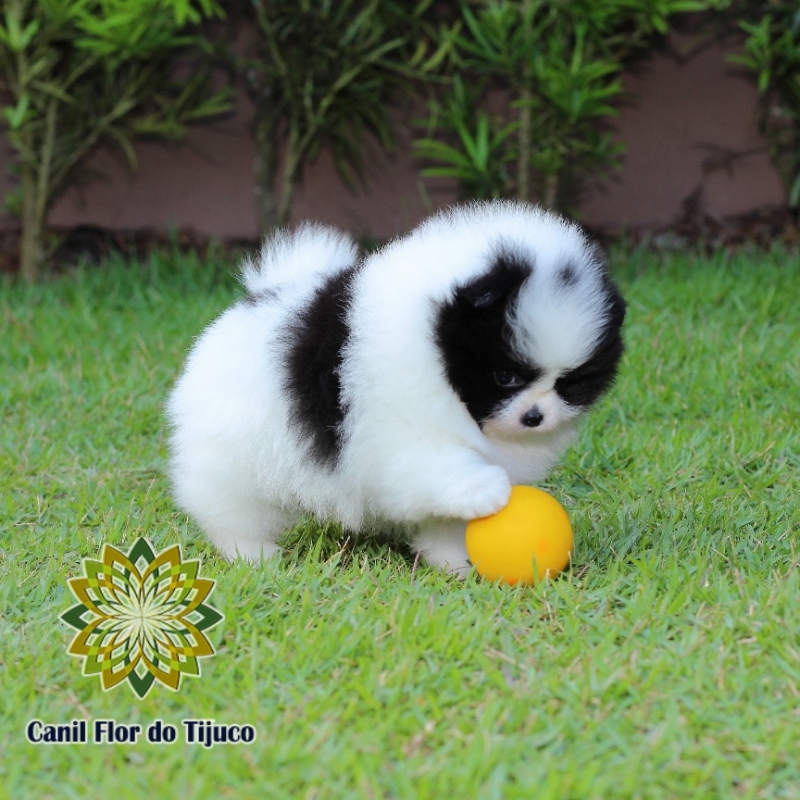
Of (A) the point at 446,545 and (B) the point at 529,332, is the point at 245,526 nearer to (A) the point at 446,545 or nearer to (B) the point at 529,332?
(A) the point at 446,545

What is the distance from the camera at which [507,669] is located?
7.30ft

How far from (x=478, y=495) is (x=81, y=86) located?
4709 mm

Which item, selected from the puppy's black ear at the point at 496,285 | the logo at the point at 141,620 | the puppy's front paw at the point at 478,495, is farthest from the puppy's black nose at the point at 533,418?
the logo at the point at 141,620

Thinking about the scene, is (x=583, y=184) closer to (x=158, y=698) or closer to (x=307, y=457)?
(x=307, y=457)

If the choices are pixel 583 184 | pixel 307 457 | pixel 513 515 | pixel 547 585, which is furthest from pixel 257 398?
pixel 583 184

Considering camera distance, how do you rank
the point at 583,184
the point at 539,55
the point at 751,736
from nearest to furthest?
the point at 751,736 → the point at 539,55 → the point at 583,184

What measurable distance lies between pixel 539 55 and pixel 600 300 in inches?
148

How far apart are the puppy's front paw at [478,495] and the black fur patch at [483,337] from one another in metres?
0.15

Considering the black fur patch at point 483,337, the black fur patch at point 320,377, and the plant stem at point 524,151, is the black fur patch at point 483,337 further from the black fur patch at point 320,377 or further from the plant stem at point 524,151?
the plant stem at point 524,151

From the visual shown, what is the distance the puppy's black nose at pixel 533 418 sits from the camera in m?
2.49

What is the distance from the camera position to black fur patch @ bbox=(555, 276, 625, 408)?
2510 mm

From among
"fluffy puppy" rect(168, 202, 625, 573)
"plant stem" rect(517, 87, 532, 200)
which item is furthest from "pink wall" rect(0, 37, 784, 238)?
"fluffy puppy" rect(168, 202, 625, 573)

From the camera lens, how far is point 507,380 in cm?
247

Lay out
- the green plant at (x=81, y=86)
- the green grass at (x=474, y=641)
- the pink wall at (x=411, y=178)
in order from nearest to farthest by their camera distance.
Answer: the green grass at (x=474, y=641)
the green plant at (x=81, y=86)
the pink wall at (x=411, y=178)
